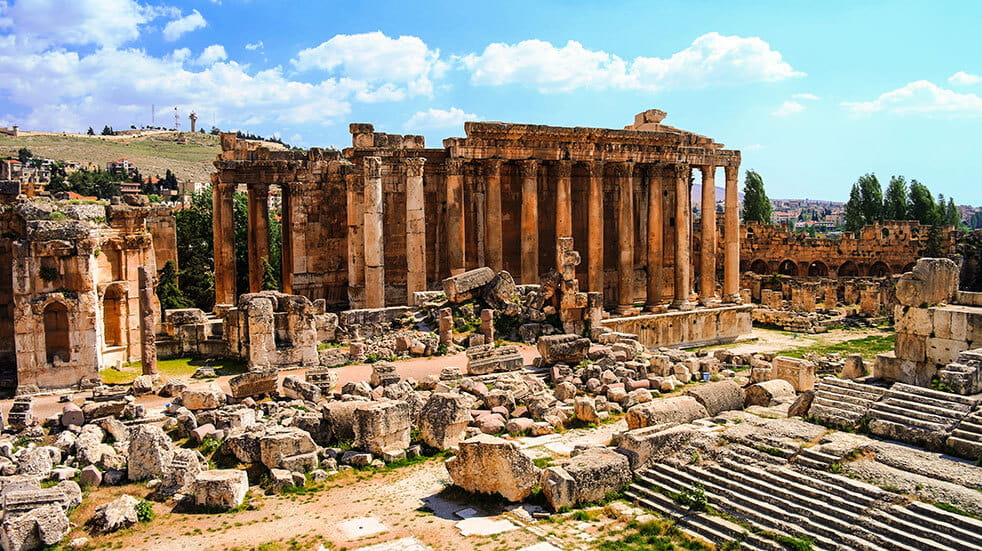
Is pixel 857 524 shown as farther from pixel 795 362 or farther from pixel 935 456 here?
pixel 795 362

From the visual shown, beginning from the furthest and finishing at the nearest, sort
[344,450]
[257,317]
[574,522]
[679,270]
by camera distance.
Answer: [679,270] → [257,317] → [344,450] → [574,522]

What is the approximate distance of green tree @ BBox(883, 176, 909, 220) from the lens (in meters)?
86.3

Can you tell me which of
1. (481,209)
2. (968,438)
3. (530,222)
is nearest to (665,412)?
(968,438)

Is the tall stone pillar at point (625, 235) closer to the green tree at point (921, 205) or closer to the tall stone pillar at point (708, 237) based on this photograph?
the tall stone pillar at point (708, 237)

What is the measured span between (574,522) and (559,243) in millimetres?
16558

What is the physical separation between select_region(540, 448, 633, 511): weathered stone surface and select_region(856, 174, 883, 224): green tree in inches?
3247

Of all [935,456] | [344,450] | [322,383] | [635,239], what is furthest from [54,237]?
[635,239]

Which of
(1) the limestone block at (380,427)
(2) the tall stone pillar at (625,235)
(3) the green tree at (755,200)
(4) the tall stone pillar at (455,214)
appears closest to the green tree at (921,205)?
(3) the green tree at (755,200)

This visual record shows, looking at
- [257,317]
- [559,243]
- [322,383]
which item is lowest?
[322,383]

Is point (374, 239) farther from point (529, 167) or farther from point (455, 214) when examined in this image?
point (529, 167)

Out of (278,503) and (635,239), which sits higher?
(635,239)

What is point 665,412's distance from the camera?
64.3ft

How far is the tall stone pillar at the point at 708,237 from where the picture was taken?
40.4 meters

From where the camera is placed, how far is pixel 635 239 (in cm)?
4012
